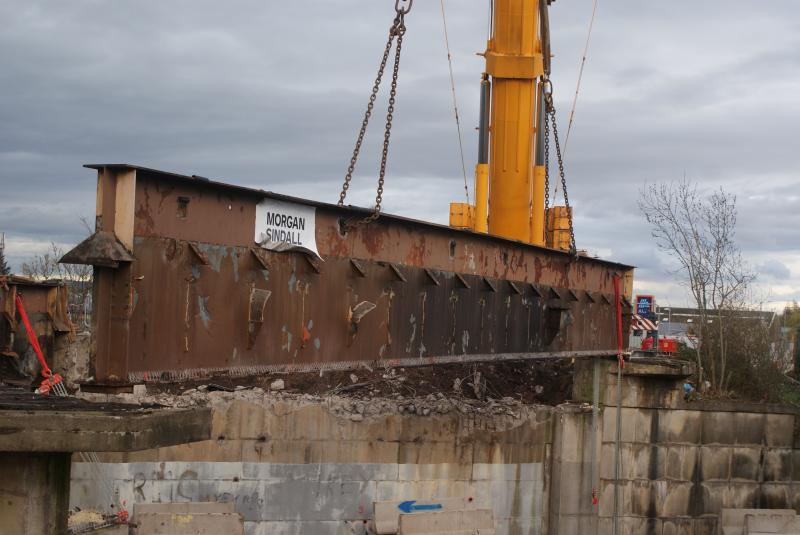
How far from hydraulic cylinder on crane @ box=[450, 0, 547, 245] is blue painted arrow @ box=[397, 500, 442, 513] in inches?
209

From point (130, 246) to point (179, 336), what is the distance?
102cm

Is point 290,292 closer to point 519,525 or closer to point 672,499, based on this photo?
point 519,525

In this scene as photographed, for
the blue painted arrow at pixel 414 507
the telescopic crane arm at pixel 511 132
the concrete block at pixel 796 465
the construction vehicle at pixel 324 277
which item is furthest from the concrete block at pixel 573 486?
the telescopic crane arm at pixel 511 132

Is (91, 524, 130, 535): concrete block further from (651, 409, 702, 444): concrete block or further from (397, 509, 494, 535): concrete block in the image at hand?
(651, 409, 702, 444): concrete block

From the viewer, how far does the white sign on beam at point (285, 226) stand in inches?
360

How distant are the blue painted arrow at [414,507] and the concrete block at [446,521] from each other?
1.46ft

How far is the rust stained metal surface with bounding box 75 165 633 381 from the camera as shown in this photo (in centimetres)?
782

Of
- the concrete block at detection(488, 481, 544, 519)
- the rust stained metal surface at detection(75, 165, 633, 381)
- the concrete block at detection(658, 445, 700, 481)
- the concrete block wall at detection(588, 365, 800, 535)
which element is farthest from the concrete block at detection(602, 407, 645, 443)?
the rust stained metal surface at detection(75, 165, 633, 381)

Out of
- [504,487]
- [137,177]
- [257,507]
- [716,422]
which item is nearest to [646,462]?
[716,422]

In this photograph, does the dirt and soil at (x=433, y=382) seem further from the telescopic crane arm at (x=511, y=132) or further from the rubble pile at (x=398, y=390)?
the telescopic crane arm at (x=511, y=132)

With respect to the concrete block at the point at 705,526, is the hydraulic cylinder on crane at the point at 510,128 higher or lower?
higher

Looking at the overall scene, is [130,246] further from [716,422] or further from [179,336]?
[716,422]

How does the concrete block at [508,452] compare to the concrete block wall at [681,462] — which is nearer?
the concrete block at [508,452]

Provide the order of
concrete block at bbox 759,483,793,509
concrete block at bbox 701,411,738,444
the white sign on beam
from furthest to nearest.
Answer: concrete block at bbox 759,483,793,509, concrete block at bbox 701,411,738,444, the white sign on beam
